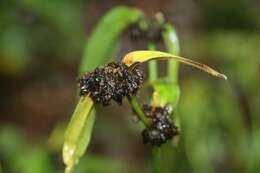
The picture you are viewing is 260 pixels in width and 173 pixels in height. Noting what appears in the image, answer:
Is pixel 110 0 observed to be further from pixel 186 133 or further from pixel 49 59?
pixel 186 133

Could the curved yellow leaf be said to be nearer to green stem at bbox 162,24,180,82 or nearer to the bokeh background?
green stem at bbox 162,24,180,82

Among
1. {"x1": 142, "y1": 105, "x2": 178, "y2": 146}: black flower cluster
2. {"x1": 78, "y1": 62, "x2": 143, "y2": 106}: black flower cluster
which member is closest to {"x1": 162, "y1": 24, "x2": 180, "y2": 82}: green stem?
{"x1": 142, "y1": 105, "x2": 178, "y2": 146}: black flower cluster

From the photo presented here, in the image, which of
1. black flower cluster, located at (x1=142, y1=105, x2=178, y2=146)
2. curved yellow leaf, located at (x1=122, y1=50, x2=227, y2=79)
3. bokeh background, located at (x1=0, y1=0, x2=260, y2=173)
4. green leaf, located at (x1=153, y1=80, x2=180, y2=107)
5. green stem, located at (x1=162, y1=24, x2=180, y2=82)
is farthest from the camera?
bokeh background, located at (x1=0, y1=0, x2=260, y2=173)

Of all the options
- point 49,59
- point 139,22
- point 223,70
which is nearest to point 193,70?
point 223,70

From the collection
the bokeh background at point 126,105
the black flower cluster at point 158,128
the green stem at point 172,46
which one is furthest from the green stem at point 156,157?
the bokeh background at point 126,105

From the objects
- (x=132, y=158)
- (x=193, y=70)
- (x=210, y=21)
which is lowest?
(x=132, y=158)
